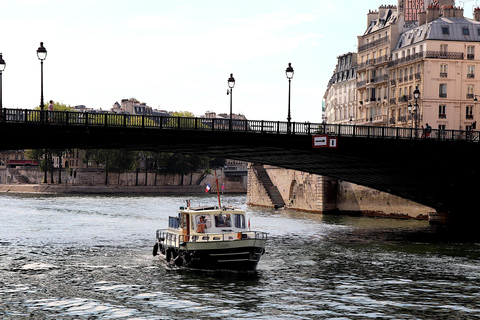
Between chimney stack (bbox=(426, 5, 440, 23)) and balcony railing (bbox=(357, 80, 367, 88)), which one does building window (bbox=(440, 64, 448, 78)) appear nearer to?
chimney stack (bbox=(426, 5, 440, 23))

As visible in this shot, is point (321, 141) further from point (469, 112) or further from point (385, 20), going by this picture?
point (385, 20)

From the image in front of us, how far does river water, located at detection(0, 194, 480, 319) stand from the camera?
3014 cm

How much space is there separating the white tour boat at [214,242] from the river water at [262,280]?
0.65 meters

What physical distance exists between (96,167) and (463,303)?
163312 mm

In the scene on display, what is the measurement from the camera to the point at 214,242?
38.3 metres

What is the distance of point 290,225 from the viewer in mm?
71000

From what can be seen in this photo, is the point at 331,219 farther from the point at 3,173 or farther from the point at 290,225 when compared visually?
the point at 3,173

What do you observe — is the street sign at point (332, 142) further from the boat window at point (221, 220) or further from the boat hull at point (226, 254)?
Answer: the boat hull at point (226, 254)

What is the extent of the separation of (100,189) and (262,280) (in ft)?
441

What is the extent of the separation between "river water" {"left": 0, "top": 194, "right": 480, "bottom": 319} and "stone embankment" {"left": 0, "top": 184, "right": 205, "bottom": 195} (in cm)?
10163

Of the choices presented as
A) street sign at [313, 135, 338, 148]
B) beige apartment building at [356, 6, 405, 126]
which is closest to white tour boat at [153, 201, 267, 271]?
street sign at [313, 135, 338, 148]

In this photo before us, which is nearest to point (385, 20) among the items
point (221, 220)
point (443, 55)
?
point (443, 55)

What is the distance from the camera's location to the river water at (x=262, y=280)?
98.9 feet

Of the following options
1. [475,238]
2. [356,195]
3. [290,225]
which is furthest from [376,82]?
[475,238]
